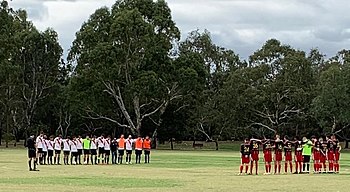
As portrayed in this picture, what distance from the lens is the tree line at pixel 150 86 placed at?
306 feet

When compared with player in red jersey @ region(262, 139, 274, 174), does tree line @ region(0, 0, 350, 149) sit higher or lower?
higher

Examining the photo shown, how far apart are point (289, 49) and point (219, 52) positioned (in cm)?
1833

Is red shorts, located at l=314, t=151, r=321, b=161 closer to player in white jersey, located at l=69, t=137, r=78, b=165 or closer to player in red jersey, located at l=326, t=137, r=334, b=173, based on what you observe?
player in red jersey, located at l=326, t=137, r=334, b=173

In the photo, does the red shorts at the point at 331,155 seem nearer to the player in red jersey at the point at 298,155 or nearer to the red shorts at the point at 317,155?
the red shorts at the point at 317,155

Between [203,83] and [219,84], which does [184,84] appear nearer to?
[203,83]

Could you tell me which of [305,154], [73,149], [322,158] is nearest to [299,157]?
[305,154]

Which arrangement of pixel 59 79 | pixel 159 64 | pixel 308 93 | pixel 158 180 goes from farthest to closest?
pixel 59 79, pixel 308 93, pixel 159 64, pixel 158 180

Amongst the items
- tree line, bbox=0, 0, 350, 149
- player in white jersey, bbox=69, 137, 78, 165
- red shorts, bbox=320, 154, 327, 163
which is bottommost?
red shorts, bbox=320, 154, 327, 163

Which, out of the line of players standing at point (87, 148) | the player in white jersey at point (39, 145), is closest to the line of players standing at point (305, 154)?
the line of players standing at point (87, 148)

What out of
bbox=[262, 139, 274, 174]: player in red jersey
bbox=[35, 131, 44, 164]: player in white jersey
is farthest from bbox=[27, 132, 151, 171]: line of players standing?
bbox=[262, 139, 274, 174]: player in red jersey

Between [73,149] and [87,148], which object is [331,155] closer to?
[87,148]

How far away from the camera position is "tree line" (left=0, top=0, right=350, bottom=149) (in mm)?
93188

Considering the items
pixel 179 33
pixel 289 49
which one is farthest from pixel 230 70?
pixel 179 33

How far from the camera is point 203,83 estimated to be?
96.9 m
